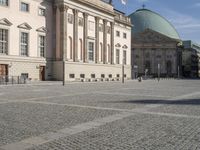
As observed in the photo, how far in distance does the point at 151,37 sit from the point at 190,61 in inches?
1420

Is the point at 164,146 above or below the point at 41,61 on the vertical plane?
below

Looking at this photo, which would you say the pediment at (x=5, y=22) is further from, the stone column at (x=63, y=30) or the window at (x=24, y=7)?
the stone column at (x=63, y=30)

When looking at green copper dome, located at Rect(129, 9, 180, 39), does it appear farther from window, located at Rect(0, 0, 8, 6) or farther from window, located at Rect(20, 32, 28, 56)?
window, located at Rect(0, 0, 8, 6)

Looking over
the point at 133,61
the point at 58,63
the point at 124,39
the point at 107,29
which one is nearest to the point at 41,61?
the point at 58,63

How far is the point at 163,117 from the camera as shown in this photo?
1366 centimetres

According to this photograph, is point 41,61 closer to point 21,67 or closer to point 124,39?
point 21,67

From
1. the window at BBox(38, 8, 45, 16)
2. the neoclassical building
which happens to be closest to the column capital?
the neoclassical building

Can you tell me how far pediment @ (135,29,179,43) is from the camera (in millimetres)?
131875

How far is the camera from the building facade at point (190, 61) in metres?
157

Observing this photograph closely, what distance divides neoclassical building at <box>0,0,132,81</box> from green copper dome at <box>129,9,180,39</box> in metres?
68.5

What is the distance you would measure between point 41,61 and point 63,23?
724 centimetres

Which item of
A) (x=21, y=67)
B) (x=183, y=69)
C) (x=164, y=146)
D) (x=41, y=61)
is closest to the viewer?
(x=164, y=146)

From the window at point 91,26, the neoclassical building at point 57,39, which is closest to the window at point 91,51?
the neoclassical building at point 57,39

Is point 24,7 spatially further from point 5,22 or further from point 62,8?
point 62,8
